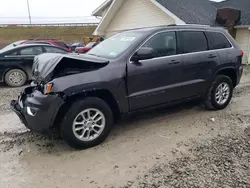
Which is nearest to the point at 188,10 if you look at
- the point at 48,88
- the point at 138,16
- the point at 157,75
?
the point at 138,16

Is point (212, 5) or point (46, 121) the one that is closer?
point (46, 121)

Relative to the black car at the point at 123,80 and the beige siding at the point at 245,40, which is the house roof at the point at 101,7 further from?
the black car at the point at 123,80

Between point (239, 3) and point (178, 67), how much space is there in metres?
16.6

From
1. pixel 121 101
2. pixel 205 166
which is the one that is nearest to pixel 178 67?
pixel 121 101

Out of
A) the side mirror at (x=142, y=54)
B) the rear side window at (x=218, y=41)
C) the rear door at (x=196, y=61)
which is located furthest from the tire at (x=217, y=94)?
the side mirror at (x=142, y=54)

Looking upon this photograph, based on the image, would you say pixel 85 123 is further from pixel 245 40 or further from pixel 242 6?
pixel 242 6

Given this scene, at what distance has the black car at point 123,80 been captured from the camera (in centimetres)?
340

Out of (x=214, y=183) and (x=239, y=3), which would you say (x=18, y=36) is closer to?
(x=239, y=3)

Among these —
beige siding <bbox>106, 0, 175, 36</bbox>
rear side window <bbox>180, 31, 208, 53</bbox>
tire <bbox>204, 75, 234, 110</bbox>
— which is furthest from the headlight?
beige siding <bbox>106, 0, 175, 36</bbox>

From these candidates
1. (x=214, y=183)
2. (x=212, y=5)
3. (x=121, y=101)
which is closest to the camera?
(x=214, y=183)

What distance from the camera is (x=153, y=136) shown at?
4043mm

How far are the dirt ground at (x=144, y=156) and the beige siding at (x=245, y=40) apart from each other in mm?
10486

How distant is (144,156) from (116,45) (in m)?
2.12

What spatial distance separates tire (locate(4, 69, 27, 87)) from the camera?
823cm
